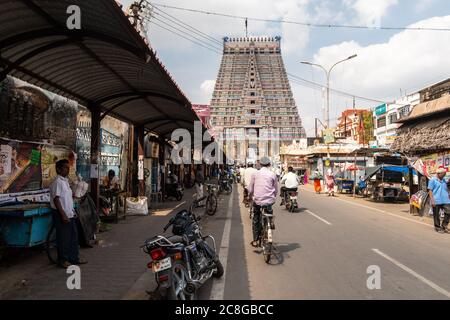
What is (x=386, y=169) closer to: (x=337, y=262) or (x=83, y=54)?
(x=337, y=262)

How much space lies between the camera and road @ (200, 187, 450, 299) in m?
4.93

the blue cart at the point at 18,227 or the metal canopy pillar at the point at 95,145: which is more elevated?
the metal canopy pillar at the point at 95,145

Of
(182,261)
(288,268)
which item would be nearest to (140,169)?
(288,268)

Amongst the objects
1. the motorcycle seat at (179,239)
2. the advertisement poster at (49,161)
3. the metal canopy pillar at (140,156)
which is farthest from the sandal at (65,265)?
the metal canopy pillar at (140,156)

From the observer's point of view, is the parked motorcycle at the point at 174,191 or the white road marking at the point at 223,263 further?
the parked motorcycle at the point at 174,191

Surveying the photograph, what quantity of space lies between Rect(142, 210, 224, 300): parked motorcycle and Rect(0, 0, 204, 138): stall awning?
9.49 feet

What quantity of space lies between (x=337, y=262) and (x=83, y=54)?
587 centimetres

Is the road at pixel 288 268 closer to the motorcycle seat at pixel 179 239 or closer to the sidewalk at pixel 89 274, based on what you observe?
the sidewalk at pixel 89 274

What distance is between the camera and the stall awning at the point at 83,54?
5334 millimetres

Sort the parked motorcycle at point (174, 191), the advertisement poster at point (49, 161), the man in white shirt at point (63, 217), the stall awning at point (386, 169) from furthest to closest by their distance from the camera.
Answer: the stall awning at point (386, 169) < the parked motorcycle at point (174, 191) < the advertisement poster at point (49, 161) < the man in white shirt at point (63, 217)

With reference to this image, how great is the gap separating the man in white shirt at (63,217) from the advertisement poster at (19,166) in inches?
70.4

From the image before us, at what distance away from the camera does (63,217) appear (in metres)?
5.96

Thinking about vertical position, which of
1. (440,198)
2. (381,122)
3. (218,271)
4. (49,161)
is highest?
(381,122)
